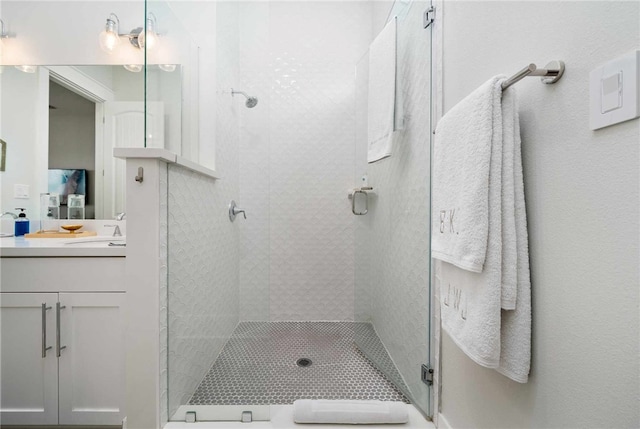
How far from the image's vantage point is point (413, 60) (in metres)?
1.35

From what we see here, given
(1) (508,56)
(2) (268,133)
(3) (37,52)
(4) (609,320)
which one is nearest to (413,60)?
(1) (508,56)

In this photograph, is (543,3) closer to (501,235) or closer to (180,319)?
(501,235)

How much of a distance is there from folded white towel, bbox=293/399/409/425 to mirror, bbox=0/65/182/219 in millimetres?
1632

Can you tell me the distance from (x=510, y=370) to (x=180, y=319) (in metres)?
1.16

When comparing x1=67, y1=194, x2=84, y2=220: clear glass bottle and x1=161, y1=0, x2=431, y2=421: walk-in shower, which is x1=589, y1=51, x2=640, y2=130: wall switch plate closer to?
x1=161, y1=0, x2=431, y2=421: walk-in shower

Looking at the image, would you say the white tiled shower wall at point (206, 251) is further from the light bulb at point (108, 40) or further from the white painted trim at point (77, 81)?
the white painted trim at point (77, 81)

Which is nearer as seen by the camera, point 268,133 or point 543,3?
point 543,3

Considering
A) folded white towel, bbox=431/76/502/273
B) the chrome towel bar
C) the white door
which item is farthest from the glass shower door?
the white door

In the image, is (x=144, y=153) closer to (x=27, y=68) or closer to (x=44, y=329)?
(x=44, y=329)

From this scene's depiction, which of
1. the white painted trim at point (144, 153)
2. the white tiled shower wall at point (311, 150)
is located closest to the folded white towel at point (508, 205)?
the white painted trim at point (144, 153)

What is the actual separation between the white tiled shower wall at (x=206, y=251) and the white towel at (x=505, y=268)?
1.07 m

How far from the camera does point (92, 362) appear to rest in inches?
51.9

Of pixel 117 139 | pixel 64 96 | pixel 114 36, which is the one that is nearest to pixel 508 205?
pixel 117 139

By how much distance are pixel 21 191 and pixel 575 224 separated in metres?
2.73
